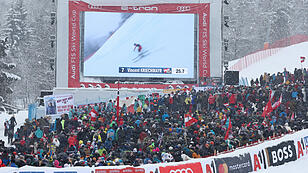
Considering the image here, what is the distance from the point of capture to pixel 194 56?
3681cm

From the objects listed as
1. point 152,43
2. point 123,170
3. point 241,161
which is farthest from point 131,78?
point 123,170

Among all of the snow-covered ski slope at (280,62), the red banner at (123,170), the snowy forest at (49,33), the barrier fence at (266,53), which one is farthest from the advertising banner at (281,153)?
the snowy forest at (49,33)

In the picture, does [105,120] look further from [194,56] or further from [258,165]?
[194,56]

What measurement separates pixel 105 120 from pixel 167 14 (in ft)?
49.2

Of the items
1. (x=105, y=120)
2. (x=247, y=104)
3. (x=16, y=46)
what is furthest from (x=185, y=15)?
(x=16, y=46)

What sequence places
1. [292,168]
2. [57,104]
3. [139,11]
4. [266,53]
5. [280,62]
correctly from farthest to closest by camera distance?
[266,53] → [280,62] → [139,11] → [57,104] → [292,168]

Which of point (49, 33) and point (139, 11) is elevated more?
point (49, 33)

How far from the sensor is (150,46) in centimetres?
3659

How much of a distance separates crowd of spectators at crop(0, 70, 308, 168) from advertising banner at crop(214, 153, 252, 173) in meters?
0.76

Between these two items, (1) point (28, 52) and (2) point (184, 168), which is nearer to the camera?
(2) point (184, 168)

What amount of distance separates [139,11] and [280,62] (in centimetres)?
1883

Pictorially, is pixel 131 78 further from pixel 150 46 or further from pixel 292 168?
pixel 292 168

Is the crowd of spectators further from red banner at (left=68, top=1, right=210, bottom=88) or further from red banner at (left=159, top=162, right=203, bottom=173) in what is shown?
red banner at (left=68, top=1, right=210, bottom=88)

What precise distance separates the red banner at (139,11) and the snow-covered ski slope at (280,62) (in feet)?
44.6
